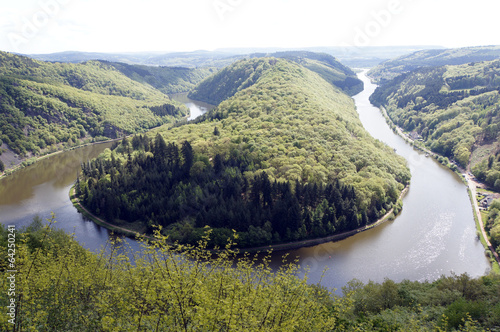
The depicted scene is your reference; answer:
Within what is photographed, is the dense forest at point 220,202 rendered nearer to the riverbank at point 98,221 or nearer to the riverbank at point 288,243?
the riverbank at point 288,243

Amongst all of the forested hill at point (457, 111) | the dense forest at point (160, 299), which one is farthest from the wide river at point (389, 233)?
the dense forest at point (160, 299)

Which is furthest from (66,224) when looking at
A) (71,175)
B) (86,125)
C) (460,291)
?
(86,125)

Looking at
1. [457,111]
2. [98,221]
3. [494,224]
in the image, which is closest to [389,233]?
[494,224]

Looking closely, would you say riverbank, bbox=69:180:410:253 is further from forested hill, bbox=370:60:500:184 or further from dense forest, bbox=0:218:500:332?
forested hill, bbox=370:60:500:184

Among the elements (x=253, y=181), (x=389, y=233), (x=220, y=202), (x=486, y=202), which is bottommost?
(x=486, y=202)

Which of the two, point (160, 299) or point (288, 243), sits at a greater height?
point (160, 299)

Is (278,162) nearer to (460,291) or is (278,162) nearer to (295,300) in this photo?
(460,291)

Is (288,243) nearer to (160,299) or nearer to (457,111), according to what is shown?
(160,299)
